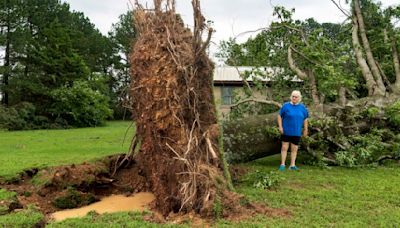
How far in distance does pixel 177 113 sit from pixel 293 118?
9.84 ft

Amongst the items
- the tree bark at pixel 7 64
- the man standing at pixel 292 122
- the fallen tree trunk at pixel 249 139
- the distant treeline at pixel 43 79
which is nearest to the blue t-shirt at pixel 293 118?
the man standing at pixel 292 122

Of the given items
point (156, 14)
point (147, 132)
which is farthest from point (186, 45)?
point (147, 132)

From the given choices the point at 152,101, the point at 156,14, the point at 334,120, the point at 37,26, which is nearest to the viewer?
the point at 152,101

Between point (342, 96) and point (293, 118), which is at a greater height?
point (342, 96)

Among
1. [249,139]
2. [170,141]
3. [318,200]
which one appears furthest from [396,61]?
[170,141]

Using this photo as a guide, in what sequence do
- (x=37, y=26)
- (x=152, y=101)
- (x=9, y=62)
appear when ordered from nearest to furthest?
(x=152, y=101), (x=9, y=62), (x=37, y=26)

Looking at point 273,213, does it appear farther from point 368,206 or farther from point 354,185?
point 354,185

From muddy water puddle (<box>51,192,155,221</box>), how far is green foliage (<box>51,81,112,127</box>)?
2345cm

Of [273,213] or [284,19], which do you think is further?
[284,19]

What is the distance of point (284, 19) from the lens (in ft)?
33.3

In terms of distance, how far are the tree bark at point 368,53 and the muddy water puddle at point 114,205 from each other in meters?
6.22

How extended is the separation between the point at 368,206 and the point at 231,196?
177 cm

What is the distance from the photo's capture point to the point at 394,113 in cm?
862

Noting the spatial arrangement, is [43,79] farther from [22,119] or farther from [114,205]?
[114,205]
